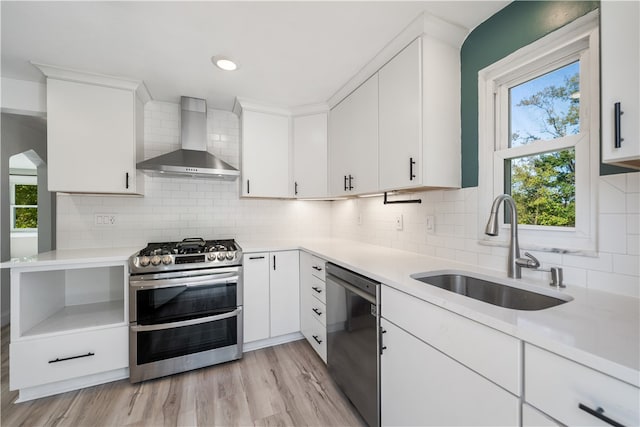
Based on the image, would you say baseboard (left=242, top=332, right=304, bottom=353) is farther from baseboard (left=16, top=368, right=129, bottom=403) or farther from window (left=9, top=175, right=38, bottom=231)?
Answer: window (left=9, top=175, right=38, bottom=231)

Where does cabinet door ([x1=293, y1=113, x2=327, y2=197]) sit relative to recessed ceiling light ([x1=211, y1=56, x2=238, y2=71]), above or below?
below

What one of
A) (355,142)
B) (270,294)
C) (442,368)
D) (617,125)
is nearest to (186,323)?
(270,294)

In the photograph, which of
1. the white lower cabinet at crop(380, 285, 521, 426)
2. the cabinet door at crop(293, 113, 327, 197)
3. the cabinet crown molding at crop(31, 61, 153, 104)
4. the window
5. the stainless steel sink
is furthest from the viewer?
the window

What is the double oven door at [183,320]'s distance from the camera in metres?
1.89

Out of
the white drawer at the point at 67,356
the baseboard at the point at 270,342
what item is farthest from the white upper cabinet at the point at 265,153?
the white drawer at the point at 67,356

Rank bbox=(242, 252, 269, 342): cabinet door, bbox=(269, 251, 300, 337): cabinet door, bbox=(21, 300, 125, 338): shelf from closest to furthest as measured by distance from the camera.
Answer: bbox=(21, 300, 125, 338): shelf, bbox=(242, 252, 269, 342): cabinet door, bbox=(269, 251, 300, 337): cabinet door

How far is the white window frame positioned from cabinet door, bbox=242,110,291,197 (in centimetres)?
184

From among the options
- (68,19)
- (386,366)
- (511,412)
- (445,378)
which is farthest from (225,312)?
(68,19)

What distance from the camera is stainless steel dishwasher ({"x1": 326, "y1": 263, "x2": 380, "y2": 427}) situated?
139 cm

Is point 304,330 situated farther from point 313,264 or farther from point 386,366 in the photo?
point 386,366

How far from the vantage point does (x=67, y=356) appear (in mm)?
1795

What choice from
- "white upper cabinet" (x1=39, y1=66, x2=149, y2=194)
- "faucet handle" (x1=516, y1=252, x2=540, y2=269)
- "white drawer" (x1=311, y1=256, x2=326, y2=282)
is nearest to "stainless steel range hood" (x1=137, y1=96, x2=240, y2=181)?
"white upper cabinet" (x1=39, y1=66, x2=149, y2=194)

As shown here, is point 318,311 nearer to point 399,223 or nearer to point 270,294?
point 270,294

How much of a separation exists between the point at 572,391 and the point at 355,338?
42.1 inches
